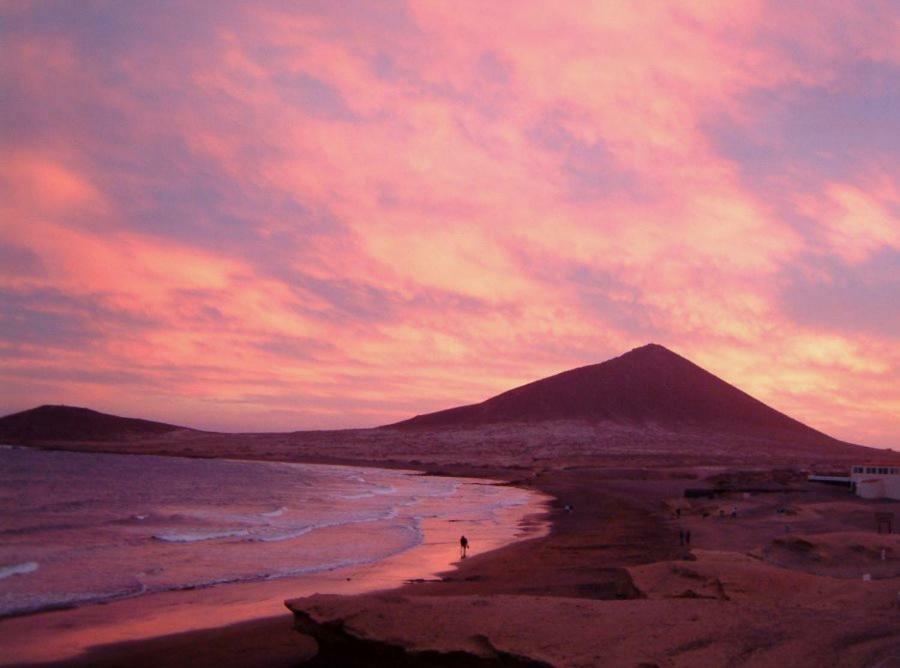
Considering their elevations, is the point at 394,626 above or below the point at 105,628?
above

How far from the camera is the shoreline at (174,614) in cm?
1650

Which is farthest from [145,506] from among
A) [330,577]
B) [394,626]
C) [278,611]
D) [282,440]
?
[282,440]

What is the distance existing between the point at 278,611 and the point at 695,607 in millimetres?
11016

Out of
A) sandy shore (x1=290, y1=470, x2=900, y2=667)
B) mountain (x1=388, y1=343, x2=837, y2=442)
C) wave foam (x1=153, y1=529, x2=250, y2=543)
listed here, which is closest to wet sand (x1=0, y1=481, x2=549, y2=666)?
sandy shore (x1=290, y1=470, x2=900, y2=667)

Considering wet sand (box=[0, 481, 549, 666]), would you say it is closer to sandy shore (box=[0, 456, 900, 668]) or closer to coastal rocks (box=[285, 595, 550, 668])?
sandy shore (box=[0, 456, 900, 668])

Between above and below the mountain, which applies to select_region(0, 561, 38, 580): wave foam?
below

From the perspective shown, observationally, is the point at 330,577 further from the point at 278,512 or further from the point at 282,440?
the point at 282,440

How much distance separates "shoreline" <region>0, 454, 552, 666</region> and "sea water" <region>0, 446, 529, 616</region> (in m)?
0.86

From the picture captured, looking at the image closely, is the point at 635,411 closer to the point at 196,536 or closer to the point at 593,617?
the point at 196,536

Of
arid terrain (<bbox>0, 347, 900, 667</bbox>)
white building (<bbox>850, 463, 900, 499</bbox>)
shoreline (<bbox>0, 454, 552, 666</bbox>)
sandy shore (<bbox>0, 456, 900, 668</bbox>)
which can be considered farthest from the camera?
white building (<bbox>850, 463, 900, 499</bbox>)

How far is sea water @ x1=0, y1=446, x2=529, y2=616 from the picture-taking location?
2416 cm

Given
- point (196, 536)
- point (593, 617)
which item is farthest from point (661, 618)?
point (196, 536)

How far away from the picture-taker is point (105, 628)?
59.4 feet

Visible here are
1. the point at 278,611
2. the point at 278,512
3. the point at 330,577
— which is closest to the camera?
the point at 278,611
